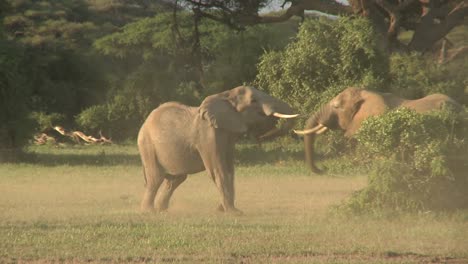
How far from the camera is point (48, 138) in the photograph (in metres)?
35.5

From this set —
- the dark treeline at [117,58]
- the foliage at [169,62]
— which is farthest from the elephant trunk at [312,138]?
the foliage at [169,62]

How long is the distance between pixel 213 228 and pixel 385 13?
19084 mm

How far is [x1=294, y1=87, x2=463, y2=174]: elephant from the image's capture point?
15.5 m

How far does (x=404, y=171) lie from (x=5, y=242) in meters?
4.78

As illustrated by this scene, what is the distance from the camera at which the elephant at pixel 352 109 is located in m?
15.5

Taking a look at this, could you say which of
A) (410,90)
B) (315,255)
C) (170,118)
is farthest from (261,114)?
(410,90)

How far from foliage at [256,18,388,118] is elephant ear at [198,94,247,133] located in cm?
951

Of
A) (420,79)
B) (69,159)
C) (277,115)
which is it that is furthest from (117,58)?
(277,115)

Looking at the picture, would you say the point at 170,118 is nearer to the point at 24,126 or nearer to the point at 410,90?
the point at 410,90

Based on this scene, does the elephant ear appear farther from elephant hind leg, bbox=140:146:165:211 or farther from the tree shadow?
the tree shadow

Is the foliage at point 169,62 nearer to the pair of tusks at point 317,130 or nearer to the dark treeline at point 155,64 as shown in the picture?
the dark treeline at point 155,64

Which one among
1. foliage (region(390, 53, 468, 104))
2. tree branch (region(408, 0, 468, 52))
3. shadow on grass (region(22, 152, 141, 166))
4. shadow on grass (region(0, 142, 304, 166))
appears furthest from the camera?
tree branch (region(408, 0, 468, 52))

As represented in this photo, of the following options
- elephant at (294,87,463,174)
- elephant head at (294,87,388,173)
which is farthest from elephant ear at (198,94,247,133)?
elephant head at (294,87,388,173)

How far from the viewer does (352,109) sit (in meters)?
15.9
